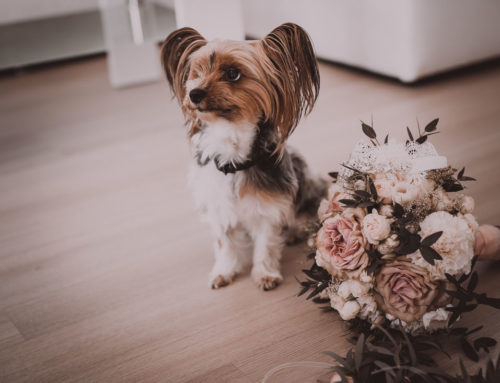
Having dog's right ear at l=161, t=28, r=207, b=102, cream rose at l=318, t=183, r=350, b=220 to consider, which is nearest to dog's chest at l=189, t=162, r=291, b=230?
cream rose at l=318, t=183, r=350, b=220

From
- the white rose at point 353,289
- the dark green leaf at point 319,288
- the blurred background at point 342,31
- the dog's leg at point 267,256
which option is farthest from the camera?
the blurred background at point 342,31

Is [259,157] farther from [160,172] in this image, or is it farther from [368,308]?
[160,172]

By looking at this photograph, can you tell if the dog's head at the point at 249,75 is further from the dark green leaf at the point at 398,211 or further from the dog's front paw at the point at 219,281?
the dog's front paw at the point at 219,281

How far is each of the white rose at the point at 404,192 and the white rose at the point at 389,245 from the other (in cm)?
10

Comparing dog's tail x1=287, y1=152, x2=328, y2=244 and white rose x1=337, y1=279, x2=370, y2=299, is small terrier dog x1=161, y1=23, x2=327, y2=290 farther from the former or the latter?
white rose x1=337, y1=279, x2=370, y2=299

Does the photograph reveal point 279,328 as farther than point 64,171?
No

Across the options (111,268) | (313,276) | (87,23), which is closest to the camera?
(313,276)

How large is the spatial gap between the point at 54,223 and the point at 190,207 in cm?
60

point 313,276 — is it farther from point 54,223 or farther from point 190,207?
point 54,223

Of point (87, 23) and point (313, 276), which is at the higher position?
point (313, 276)

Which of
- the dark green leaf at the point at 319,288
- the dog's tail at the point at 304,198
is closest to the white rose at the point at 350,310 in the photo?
the dark green leaf at the point at 319,288

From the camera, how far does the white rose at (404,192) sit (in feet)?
5.04

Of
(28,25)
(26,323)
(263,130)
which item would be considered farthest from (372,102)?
(28,25)

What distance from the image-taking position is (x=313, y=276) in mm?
1689
